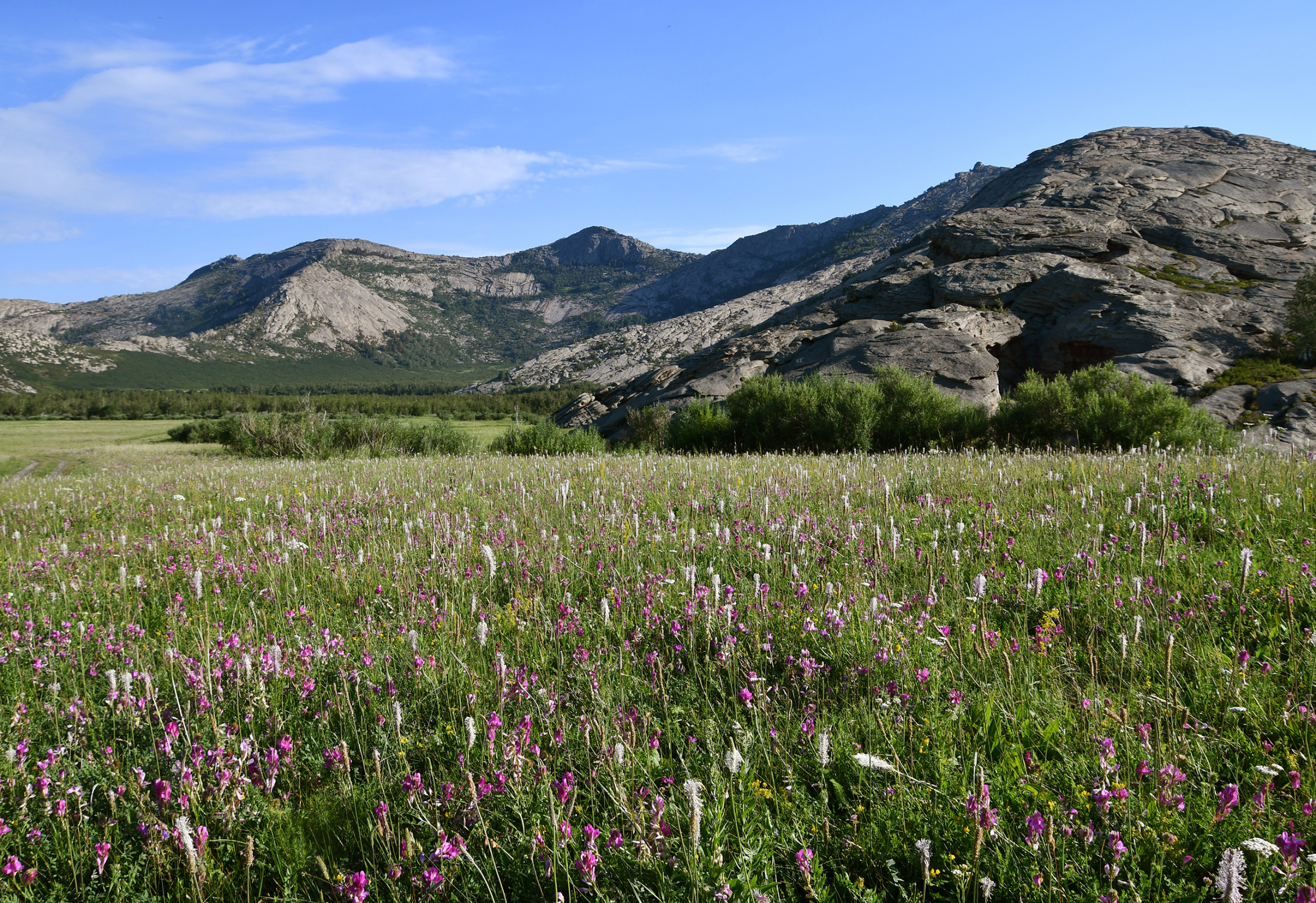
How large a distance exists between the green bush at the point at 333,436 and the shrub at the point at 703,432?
9.96 m

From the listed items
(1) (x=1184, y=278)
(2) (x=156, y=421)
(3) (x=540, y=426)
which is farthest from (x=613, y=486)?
(2) (x=156, y=421)

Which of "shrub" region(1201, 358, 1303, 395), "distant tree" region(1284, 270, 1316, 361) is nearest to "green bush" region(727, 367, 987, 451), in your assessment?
"shrub" region(1201, 358, 1303, 395)

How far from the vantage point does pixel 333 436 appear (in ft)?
105

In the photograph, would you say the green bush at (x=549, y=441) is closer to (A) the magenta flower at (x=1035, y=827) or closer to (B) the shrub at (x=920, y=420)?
(B) the shrub at (x=920, y=420)

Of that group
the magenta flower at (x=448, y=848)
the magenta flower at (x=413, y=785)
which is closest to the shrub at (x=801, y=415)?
the magenta flower at (x=413, y=785)

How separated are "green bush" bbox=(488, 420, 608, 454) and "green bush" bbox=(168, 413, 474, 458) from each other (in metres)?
3.16

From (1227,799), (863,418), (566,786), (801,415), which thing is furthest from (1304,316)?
(566,786)

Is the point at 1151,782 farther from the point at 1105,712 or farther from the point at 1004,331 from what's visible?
the point at 1004,331

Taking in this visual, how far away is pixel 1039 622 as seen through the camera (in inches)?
140

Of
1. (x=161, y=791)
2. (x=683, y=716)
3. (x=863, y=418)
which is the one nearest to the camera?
(x=161, y=791)

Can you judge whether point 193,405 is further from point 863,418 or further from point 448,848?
point 448,848

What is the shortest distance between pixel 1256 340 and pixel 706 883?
141 ft

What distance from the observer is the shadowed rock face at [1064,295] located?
30.4m

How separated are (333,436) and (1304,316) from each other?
5033 centimetres
